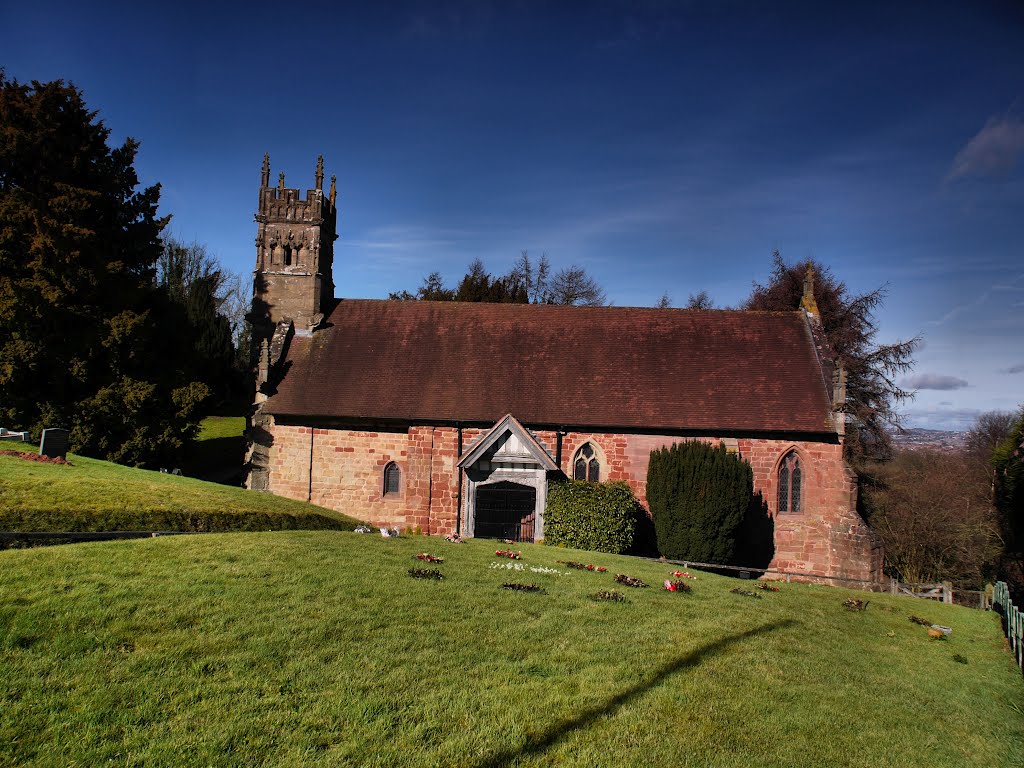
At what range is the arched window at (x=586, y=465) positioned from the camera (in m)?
22.9

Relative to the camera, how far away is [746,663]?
9.05m

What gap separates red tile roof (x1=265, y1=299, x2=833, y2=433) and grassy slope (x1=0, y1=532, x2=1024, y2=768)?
36.1 feet

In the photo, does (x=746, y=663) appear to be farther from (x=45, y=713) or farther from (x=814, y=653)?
(x=45, y=713)

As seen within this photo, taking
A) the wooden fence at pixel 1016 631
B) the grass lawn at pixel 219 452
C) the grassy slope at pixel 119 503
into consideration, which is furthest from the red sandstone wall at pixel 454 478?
the grass lawn at pixel 219 452

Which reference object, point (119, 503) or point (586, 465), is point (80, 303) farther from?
point (586, 465)

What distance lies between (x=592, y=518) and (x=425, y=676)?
13680 millimetres

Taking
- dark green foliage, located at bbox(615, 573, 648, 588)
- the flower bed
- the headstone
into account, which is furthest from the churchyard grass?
dark green foliage, located at bbox(615, 573, 648, 588)

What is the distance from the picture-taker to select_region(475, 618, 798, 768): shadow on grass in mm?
5801

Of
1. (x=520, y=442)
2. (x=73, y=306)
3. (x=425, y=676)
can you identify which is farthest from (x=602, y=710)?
(x=73, y=306)

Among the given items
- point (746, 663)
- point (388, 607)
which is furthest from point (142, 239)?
point (746, 663)

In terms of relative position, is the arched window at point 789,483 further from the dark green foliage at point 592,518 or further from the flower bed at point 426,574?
the flower bed at point 426,574

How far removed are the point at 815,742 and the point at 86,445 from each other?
2397cm

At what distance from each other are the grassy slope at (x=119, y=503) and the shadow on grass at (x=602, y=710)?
10.6 m

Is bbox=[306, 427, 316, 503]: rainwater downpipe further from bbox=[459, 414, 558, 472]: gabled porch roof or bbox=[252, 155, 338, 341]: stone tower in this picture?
bbox=[459, 414, 558, 472]: gabled porch roof
